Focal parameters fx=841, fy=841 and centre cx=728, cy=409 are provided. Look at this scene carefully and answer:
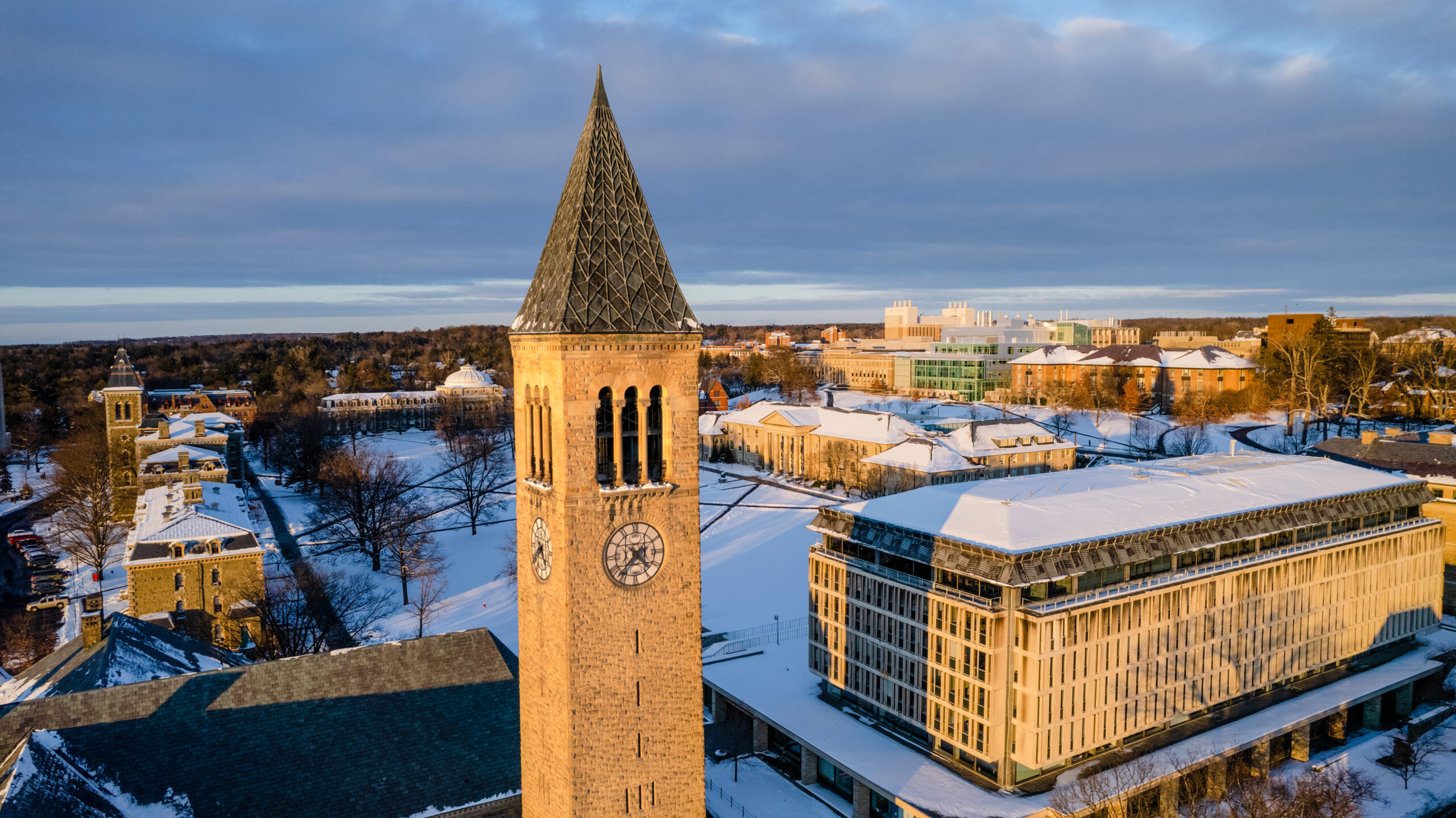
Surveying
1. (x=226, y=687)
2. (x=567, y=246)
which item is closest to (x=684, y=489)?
(x=567, y=246)

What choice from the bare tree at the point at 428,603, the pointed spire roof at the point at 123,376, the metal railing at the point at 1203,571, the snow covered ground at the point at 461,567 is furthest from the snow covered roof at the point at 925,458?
the pointed spire roof at the point at 123,376

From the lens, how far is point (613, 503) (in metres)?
20.3

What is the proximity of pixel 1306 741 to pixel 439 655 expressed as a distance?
126 ft

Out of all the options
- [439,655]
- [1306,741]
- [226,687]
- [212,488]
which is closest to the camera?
[226,687]

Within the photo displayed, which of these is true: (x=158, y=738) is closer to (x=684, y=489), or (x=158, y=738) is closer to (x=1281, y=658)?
(x=684, y=489)

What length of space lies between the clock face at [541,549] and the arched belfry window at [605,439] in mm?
2085

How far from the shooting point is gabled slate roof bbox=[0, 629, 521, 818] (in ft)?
77.3

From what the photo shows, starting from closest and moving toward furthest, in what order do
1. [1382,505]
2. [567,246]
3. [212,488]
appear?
1. [567,246]
2. [1382,505]
3. [212,488]

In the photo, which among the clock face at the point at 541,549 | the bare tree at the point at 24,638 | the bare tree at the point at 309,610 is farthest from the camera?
the bare tree at the point at 24,638

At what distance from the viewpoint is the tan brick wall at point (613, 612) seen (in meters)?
20.1

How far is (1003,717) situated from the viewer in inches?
1275

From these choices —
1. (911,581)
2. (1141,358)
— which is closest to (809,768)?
(911,581)

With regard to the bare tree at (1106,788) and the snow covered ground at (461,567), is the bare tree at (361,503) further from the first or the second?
the bare tree at (1106,788)

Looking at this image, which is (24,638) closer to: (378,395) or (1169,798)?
(1169,798)
